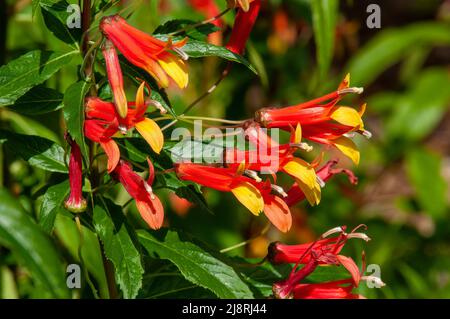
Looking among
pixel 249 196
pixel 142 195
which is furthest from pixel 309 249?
pixel 142 195

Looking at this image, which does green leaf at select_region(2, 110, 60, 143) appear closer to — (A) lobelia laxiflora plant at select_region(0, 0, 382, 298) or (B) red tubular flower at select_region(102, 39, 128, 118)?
(A) lobelia laxiflora plant at select_region(0, 0, 382, 298)

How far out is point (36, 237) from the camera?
2.52 feet

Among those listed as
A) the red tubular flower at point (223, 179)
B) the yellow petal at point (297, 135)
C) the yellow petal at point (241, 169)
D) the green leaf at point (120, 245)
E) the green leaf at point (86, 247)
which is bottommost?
the green leaf at point (86, 247)

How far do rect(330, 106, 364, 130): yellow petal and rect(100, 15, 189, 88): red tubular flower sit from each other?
0.22m

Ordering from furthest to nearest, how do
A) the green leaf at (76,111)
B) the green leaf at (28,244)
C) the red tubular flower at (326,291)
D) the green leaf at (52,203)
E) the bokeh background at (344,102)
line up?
the bokeh background at (344,102) → the red tubular flower at (326,291) → the green leaf at (52,203) → the green leaf at (76,111) → the green leaf at (28,244)

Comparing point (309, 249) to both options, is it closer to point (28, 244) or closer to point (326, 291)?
point (326, 291)

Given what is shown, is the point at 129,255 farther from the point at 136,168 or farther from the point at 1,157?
the point at 1,157

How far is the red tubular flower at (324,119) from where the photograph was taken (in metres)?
1.07

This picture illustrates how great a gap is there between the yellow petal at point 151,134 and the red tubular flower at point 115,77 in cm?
3

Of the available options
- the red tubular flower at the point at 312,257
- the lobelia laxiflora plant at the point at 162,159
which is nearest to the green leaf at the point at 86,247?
the lobelia laxiflora plant at the point at 162,159

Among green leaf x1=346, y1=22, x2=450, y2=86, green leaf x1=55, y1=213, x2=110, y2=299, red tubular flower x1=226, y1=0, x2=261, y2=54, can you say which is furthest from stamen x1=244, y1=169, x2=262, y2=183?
green leaf x1=346, y1=22, x2=450, y2=86

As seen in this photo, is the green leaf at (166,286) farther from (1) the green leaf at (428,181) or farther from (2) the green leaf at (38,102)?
(1) the green leaf at (428,181)
